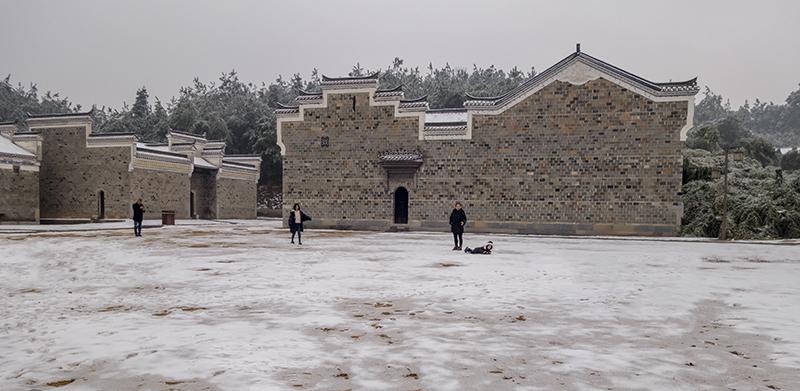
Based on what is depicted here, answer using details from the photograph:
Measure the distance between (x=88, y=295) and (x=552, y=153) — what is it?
1892 cm

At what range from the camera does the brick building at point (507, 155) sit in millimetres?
21859

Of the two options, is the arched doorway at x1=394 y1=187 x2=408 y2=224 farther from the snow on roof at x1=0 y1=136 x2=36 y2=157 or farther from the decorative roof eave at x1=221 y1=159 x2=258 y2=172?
the snow on roof at x1=0 y1=136 x2=36 y2=157

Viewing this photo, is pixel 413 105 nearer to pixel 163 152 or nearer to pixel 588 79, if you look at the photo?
A: pixel 588 79

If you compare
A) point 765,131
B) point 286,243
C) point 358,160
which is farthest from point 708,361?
point 765,131

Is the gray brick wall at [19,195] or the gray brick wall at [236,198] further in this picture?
the gray brick wall at [236,198]

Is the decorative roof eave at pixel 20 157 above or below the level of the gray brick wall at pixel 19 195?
above

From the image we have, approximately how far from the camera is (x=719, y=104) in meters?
99.9

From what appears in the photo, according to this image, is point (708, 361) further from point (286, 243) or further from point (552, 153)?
point (552, 153)

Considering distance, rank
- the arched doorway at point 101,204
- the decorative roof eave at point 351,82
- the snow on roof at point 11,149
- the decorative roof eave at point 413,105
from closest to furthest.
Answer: the decorative roof eave at point 413,105 → the decorative roof eave at point 351,82 → the snow on roof at point 11,149 → the arched doorway at point 101,204

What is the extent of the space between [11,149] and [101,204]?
5.16m

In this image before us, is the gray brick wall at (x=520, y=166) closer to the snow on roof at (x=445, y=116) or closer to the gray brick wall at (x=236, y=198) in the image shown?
the snow on roof at (x=445, y=116)

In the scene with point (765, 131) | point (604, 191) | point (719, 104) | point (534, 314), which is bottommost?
point (534, 314)

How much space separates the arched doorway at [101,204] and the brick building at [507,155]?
40.1ft

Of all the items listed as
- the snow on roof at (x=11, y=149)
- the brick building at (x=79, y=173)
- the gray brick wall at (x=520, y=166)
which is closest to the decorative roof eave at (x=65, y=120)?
the brick building at (x=79, y=173)
